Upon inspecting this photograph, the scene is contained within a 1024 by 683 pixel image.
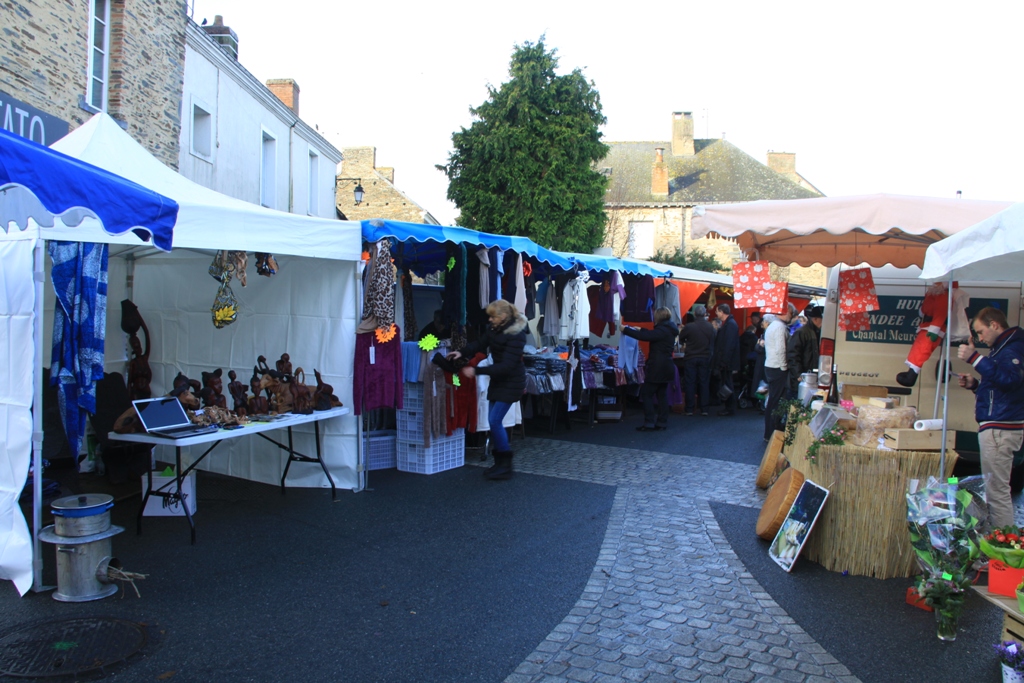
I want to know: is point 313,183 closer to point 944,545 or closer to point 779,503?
point 779,503

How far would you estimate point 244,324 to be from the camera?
6922 mm

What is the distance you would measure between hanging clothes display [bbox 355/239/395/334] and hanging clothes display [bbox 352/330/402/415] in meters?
0.12

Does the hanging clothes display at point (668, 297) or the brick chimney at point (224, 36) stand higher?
the brick chimney at point (224, 36)

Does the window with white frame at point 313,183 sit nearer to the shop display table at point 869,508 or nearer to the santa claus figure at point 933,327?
the santa claus figure at point 933,327

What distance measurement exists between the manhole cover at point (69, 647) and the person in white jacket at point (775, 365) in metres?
7.70

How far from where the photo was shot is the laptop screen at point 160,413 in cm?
510

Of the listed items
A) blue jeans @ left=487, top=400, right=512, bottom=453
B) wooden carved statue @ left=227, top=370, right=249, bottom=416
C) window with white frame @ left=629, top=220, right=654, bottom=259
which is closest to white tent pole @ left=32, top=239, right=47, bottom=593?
→ wooden carved statue @ left=227, top=370, right=249, bottom=416

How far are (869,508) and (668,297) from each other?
25.9 ft

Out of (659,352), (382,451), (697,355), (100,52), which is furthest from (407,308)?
(100,52)

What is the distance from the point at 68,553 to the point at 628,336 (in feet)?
27.1

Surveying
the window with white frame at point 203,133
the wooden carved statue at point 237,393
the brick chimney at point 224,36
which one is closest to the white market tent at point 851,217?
the wooden carved statue at point 237,393

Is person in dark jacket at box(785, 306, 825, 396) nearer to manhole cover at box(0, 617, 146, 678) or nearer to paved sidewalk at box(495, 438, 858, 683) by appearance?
paved sidewalk at box(495, 438, 858, 683)

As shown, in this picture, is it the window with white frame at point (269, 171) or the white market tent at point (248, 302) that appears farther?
the window with white frame at point (269, 171)

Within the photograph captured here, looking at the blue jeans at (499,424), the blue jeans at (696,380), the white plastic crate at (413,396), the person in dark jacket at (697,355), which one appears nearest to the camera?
the blue jeans at (499,424)
